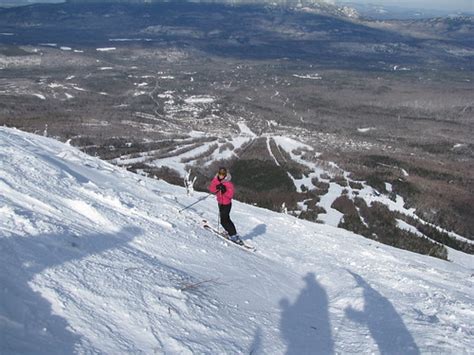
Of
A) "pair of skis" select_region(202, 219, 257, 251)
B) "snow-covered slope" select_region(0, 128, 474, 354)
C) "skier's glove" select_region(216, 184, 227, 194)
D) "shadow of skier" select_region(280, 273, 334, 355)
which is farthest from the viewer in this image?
"pair of skis" select_region(202, 219, 257, 251)

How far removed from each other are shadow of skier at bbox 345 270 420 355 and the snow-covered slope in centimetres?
3

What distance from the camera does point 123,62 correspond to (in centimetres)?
15838

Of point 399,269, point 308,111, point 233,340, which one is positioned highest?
point 233,340

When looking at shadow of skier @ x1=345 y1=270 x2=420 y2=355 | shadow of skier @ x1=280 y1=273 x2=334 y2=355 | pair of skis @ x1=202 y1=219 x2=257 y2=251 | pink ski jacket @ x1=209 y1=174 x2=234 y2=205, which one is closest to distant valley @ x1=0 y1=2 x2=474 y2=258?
pair of skis @ x1=202 y1=219 x2=257 y2=251

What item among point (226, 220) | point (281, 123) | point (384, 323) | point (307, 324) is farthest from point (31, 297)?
point (281, 123)

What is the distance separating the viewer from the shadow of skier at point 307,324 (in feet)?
25.2

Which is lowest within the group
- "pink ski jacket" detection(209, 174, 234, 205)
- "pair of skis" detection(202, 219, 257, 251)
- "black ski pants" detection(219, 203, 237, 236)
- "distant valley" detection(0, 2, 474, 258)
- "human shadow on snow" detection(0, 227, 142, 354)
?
→ "distant valley" detection(0, 2, 474, 258)

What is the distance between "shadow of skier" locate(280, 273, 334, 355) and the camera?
25.2ft

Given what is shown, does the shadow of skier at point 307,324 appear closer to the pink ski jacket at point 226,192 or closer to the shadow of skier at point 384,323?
the shadow of skier at point 384,323

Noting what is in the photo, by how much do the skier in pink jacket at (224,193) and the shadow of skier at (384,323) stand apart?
11.8 feet

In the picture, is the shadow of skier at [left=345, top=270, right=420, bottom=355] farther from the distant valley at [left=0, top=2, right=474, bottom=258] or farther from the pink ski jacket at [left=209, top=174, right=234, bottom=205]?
the distant valley at [left=0, top=2, right=474, bottom=258]

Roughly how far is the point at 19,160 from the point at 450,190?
35.7 m

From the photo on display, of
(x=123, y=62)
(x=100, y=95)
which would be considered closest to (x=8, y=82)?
(x=100, y=95)

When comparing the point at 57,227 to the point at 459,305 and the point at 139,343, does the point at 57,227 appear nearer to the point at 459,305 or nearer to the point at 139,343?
the point at 139,343
